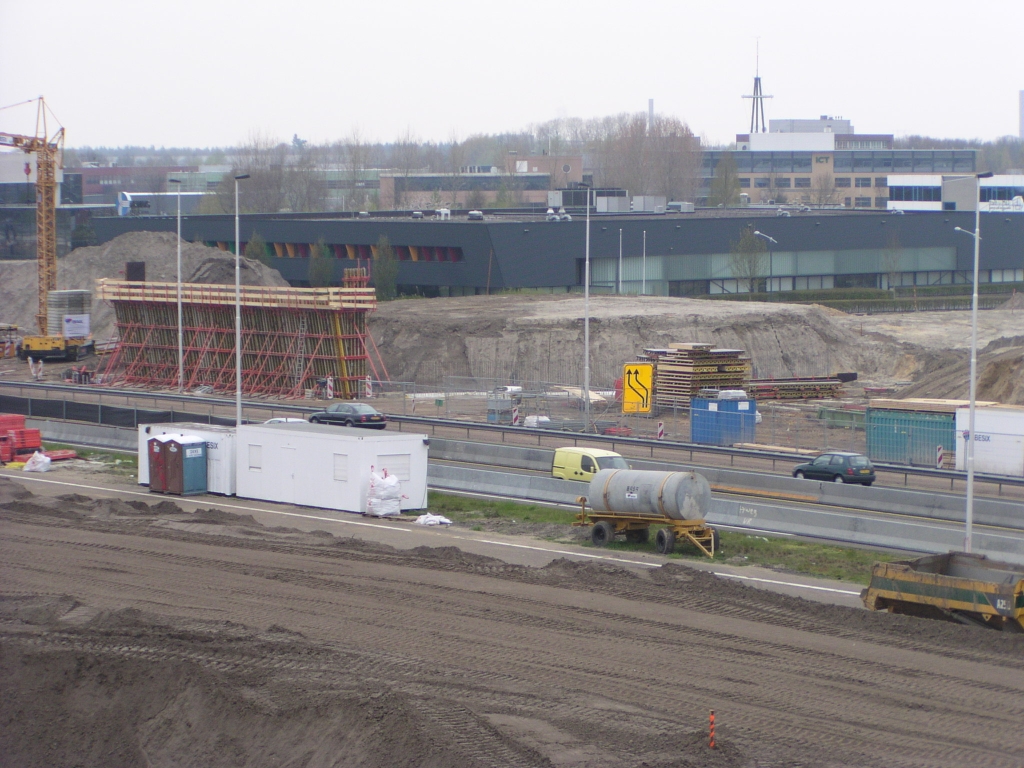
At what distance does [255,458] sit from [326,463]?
2669 millimetres

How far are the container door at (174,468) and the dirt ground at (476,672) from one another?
9542 millimetres

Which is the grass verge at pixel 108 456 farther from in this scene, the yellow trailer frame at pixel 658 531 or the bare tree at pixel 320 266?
the bare tree at pixel 320 266

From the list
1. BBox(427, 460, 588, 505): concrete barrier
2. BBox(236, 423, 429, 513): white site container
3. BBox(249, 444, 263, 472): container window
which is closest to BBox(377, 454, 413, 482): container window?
BBox(236, 423, 429, 513): white site container

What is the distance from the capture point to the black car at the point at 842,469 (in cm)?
3191

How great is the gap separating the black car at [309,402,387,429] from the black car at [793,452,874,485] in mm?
15773

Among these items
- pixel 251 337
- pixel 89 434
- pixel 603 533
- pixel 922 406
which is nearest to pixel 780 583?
pixel 603 533

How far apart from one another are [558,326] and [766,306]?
1552 cm

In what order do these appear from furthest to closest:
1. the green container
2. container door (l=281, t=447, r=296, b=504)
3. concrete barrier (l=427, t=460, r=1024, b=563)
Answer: the green container, container door (l=281, t=447, r=296, b=504), concrete barrier (l=427, t=460, r=1024, b=563)

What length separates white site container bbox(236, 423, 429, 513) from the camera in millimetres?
28094

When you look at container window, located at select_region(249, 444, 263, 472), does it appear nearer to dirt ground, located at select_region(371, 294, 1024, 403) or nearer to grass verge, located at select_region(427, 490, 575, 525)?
grass verge, located at select_region(427, 490, 575, 525)

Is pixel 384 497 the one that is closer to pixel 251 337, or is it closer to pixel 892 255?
pixel 251 337

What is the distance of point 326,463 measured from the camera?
93.7 ft

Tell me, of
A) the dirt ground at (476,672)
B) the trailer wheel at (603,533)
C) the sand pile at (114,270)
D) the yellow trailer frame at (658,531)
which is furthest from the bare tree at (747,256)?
the dirt ground at (476,672)

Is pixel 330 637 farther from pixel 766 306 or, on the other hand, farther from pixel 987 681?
pixel 766 306
